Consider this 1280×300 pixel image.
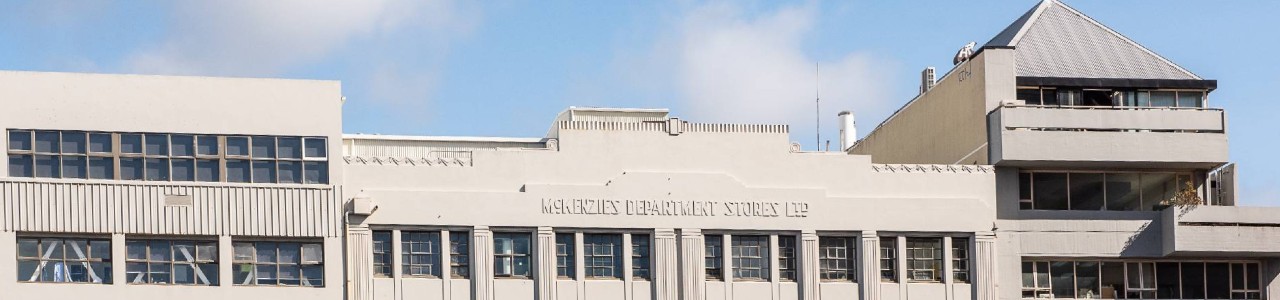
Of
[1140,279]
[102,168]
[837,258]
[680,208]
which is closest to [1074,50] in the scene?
[1140,279]

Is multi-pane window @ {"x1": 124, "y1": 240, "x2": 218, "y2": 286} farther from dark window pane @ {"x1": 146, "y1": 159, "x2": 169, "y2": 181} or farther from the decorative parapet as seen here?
the decorative parapet

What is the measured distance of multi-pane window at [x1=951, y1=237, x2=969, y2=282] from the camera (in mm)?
65625

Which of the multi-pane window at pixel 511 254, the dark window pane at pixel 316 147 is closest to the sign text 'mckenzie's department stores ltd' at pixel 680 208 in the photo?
the multi-pane window at pixel 511 254

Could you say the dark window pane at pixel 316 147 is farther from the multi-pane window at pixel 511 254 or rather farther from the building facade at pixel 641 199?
the multi-pane window at pixel 511 254

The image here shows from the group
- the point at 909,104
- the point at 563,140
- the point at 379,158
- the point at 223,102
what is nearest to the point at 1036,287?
the point at 909,104

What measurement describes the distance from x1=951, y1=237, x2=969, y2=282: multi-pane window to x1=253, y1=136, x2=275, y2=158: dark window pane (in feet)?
58.4

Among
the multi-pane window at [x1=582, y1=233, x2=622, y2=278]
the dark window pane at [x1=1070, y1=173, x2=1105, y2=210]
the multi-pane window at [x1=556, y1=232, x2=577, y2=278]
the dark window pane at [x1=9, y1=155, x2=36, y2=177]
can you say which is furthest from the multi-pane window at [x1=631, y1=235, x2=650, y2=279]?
the dark window pane at [x1=9, y1=155, x2=36, y2=177]

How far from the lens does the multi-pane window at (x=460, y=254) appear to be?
2456 inches

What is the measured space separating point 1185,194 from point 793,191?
34.8 feet

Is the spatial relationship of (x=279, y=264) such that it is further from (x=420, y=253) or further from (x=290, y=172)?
(x=420, y=253)

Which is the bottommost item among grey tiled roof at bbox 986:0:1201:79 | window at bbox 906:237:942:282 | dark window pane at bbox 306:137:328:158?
window at bbox 906:237:942:282

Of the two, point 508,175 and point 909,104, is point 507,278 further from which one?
point 909,104

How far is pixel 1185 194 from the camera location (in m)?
66.4

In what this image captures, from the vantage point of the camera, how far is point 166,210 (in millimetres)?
60219
